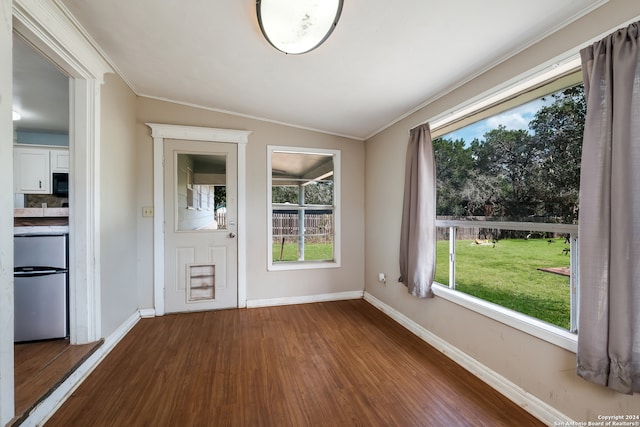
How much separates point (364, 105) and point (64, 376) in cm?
316

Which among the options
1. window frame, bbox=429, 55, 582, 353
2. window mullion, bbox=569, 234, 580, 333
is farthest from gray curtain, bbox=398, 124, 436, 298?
window mullion, bbox=569, 234, 580, 333

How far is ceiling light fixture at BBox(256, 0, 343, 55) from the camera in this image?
1375 millimetres

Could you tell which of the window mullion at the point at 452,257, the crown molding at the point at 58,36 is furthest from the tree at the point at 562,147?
the crown molding at the point at 58,36

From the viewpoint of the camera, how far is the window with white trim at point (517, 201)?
A: 1.60 meters

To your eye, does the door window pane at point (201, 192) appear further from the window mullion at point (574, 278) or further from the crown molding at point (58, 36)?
the window mullion at point (574, 278)

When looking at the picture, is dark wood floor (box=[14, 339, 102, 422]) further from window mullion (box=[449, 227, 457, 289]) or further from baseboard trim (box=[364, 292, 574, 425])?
window mullion (box=[449, 227, 457, 289])

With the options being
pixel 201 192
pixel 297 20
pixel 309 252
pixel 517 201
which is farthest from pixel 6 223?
pixel 517 201

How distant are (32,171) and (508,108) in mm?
5601

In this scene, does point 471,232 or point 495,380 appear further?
point 471,232

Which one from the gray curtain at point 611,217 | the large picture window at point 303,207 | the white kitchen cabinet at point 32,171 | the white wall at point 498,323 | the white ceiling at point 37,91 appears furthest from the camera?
the white kitchen cabinet at point 32,171

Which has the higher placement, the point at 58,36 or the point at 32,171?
the point at 58,36

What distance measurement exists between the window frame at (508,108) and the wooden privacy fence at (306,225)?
1668 mm

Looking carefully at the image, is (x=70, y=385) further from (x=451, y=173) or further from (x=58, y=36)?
(x=451, y=173)

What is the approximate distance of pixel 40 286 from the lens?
80.7 inches
